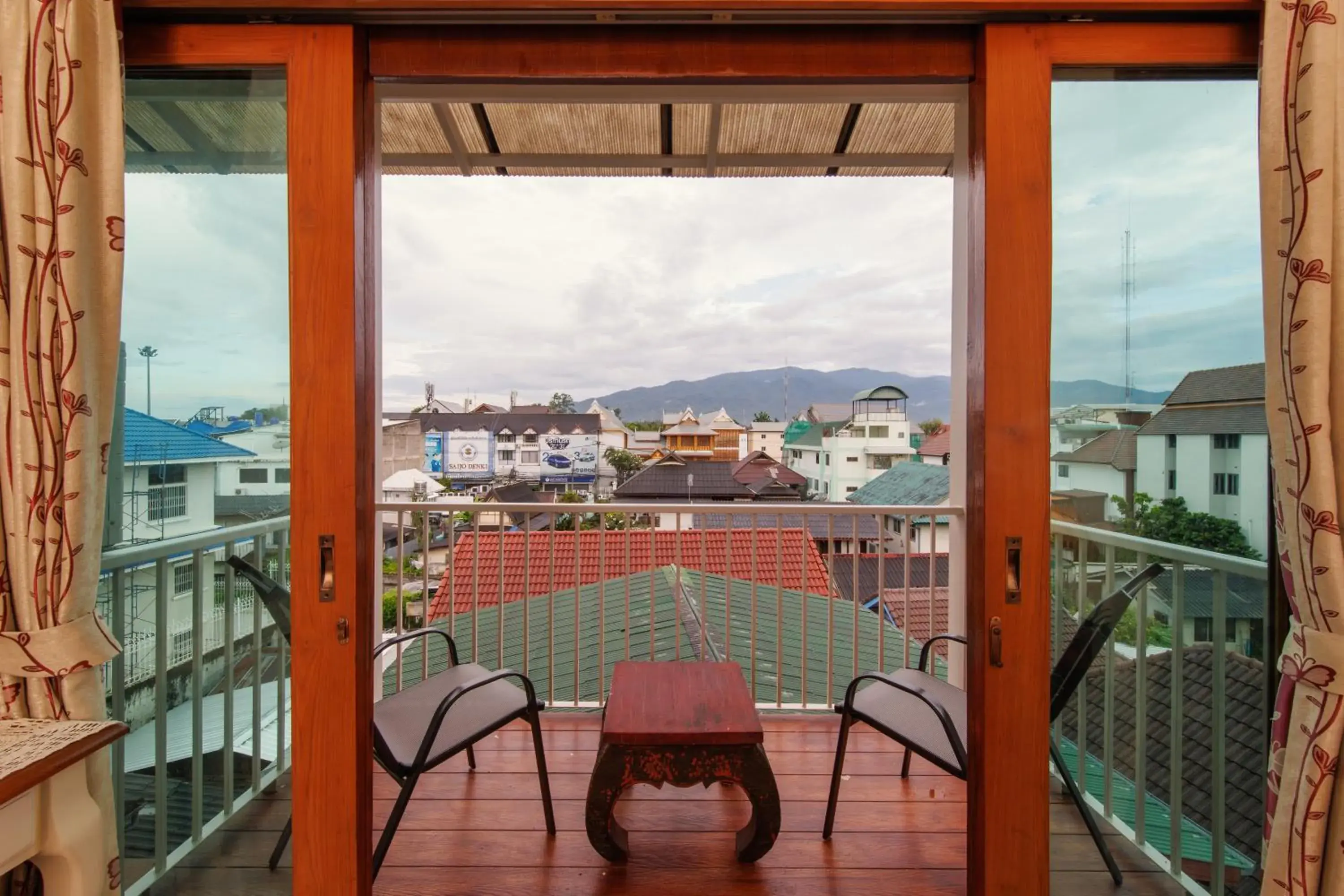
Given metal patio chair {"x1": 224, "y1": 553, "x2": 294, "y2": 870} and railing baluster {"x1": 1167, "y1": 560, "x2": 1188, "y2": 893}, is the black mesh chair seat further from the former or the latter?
railing baluster {"x1": 1167, "y1": 560, "x2": 1188, "y2": 893}

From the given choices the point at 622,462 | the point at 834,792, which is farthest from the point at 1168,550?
the point at 622,462

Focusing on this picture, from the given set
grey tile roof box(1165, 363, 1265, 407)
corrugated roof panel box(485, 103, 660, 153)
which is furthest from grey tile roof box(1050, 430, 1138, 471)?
corrugated roof panel box(485, 103, 660, 153)

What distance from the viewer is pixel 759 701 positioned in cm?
274

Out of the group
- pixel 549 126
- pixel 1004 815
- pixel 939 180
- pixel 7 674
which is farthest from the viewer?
pixel 939 180

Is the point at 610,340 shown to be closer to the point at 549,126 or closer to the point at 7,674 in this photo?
the point at 549,126

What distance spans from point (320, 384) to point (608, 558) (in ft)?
6.29

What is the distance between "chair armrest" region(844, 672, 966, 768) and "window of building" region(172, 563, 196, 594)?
72.1 inches

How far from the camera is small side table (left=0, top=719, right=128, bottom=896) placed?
92cm

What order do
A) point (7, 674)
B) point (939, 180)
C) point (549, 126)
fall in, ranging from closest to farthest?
point (7, 674)
point (549, 126)
point (939, 180)

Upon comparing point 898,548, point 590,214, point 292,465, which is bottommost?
point 898,548

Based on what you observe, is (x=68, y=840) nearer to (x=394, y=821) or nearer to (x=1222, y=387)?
(x=394, y=821)

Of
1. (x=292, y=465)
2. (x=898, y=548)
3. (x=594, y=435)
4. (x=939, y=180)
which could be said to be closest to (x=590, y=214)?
(x=594, y=435)

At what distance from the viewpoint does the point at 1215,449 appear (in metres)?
1.27

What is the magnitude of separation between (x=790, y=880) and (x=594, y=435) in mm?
1813
